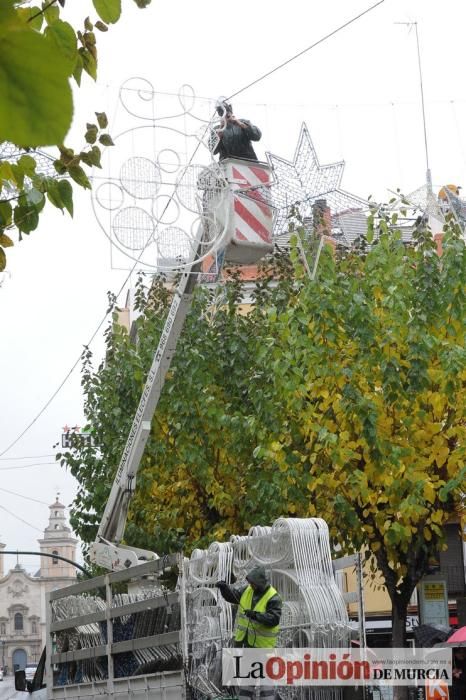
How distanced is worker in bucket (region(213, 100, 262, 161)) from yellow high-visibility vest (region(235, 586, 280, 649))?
5.66m

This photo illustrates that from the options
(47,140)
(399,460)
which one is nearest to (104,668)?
(399,460)

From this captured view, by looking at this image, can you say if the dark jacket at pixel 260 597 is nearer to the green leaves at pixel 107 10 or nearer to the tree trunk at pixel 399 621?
the green leaves at pixel 107 10

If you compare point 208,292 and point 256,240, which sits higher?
point 208,292

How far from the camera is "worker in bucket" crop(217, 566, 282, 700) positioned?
26.7ft

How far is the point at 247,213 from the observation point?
40.7ft

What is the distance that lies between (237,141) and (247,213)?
917 millimetres

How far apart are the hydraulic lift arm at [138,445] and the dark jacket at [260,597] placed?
4692 millimetres

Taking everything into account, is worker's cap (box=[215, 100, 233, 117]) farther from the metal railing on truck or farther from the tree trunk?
the tree trunk

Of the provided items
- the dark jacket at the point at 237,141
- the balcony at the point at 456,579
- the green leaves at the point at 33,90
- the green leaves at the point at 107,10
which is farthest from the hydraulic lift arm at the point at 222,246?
the balcony at the point at 456,579

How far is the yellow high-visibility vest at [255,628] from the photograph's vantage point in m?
8.23

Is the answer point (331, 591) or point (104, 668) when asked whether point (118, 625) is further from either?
point (331, 591)

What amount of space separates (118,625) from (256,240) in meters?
4.34

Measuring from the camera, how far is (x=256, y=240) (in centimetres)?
1232


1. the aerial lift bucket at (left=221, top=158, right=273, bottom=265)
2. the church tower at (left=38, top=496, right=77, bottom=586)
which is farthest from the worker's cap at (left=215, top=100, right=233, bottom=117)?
the church tower at (left=38, top=496, right=77, bottom=586)
